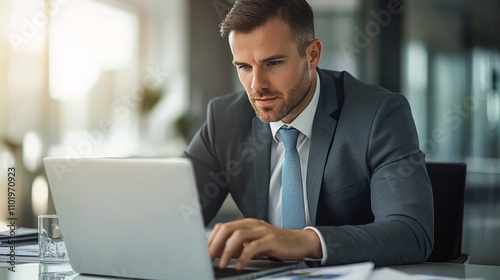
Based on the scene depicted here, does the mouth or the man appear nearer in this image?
the man

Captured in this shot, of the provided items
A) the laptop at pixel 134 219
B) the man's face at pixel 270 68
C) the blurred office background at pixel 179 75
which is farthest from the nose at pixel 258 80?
the blurred office background at pixel 179 75

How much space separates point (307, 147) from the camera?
2018mm

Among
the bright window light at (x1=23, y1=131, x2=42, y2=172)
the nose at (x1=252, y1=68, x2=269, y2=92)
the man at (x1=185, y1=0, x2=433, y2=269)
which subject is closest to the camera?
the man at (x1=185, y1=0, x2=433, y2=269)

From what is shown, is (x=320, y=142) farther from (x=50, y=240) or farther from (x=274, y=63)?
(x=50, y=240)

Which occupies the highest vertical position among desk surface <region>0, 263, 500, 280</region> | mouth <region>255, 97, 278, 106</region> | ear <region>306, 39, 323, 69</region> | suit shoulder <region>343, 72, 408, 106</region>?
ear <region>306, 39, 323, 69</region>

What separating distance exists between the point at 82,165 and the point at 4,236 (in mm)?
677

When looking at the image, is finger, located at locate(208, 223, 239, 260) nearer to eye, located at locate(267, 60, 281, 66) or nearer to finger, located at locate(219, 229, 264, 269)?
finger, located at locate(219, 229, 264, 269)

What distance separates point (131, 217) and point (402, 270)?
1.92 ft

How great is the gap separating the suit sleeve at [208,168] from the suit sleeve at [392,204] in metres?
0.59

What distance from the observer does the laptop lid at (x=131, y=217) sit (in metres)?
1.13

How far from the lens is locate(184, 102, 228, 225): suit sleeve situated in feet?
7.13

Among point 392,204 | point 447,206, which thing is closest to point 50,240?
point 392,204

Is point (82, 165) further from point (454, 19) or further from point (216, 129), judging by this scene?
point (454, 19)

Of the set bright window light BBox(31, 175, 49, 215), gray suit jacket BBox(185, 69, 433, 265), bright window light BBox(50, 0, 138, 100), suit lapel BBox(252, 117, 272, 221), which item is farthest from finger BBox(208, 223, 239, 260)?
bright window light BBox(31, 175, 49, 215)
